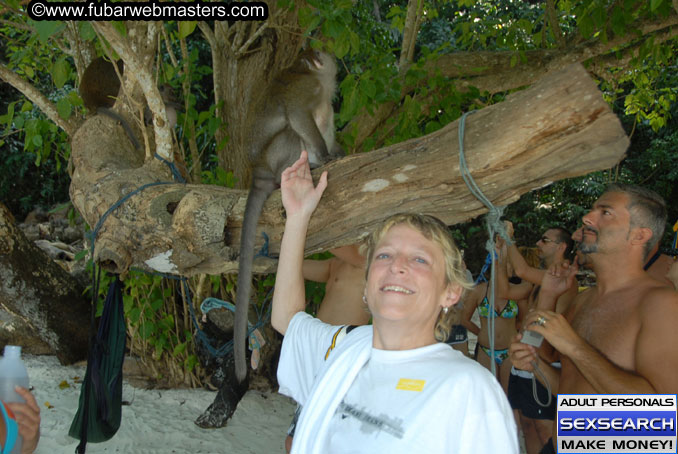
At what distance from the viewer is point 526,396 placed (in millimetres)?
3219

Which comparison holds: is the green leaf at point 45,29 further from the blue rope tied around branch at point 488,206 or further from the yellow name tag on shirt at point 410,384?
the yellow name tag on shirt at point 410,384

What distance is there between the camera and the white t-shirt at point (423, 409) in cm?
130

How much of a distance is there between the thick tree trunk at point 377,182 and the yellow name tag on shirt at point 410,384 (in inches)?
29.0

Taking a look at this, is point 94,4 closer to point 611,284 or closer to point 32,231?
point 611,284

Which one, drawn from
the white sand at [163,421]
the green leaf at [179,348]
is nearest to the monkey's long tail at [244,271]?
the white sand at [163,421]

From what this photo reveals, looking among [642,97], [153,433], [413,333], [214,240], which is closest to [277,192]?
[214,240]

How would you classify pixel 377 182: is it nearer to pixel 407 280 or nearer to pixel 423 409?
pixel 407 280

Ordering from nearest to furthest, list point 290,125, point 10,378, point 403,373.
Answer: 1. point 403,373
2. point 10,378
3. point 290,125

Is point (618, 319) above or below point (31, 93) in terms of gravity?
below

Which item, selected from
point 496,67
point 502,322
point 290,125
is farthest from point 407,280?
point 496,67

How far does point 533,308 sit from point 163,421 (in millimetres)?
2855

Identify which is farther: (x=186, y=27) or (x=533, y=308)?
(x=533, y=308)

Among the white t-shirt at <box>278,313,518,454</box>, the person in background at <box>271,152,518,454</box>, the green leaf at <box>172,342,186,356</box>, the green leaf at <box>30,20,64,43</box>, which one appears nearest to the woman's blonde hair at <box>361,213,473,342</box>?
the person in background at <box>271,152,518,454</box>

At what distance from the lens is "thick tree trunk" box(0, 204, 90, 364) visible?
13.4 ft
